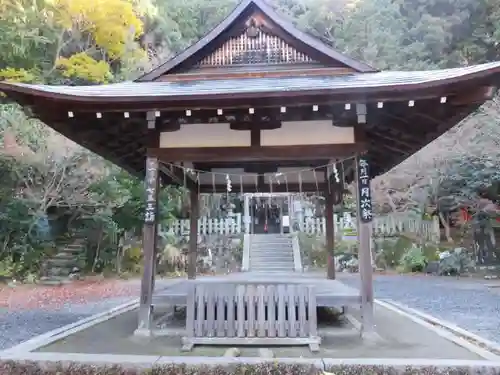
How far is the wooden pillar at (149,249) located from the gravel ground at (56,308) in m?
1.92

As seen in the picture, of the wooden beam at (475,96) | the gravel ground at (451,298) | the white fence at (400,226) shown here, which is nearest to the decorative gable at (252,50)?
the wooden beam at (475,96)

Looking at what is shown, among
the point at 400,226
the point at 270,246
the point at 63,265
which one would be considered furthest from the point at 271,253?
the point at 63,265

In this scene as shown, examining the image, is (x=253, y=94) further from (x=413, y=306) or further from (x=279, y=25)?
(x=413, y=306)

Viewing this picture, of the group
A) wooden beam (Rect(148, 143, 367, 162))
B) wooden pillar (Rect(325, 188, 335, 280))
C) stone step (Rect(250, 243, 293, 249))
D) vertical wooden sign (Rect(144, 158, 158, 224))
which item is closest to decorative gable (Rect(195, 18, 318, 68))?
wooden beam (Rect(148, 143, 367, 162))

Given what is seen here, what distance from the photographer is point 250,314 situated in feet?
16.5

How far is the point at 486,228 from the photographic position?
17.0m

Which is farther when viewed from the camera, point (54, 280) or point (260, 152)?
point (54, 280)

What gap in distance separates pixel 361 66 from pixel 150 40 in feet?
67.5

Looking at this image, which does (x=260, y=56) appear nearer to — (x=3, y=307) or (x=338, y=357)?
A: (x=338, y=357)

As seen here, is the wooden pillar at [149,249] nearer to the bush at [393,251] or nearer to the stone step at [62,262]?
the stone step at [62,262]

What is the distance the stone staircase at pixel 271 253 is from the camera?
16.5m

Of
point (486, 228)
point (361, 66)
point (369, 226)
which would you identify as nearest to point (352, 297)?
point (369, 226)

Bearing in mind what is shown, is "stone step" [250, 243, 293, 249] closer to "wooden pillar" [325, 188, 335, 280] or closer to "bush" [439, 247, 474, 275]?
"bush" [439, 247, 474, 275]

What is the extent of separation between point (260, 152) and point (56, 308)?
6.42 m
